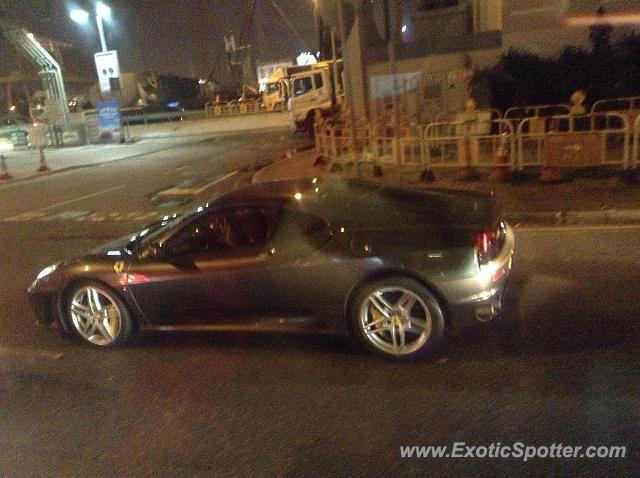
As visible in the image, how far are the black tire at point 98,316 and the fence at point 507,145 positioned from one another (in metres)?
6.59

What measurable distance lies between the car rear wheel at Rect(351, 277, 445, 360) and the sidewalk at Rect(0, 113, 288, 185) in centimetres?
1897

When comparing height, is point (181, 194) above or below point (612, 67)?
below

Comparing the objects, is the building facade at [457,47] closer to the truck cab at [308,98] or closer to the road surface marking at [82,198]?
the truck cab at [308,98]

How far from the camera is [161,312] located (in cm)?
528

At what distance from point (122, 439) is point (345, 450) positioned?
4.52 feet

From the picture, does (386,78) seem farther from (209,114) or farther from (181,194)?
(209,114)

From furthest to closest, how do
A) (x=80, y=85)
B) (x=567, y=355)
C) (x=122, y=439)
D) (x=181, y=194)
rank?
(x=80, y=85), (x=181, y=194), (x=567, y=355), (x=122, y=439)

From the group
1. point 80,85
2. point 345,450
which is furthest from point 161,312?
point 80,85

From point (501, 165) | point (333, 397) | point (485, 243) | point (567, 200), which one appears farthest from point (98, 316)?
point (501, 165)

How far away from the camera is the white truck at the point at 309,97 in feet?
91.8

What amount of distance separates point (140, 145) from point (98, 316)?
28.2 m

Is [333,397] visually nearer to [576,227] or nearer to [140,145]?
[576,227]

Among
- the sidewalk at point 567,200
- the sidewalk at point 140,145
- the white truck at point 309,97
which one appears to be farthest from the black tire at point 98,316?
the white truck at point 309,97

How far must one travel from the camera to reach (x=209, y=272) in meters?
5.03
